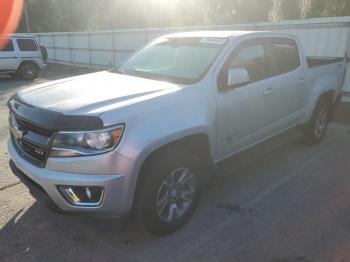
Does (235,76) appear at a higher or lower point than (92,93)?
higher

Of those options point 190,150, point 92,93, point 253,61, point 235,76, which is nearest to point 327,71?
point 253,61

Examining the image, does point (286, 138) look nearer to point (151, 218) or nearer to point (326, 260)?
point (326, 260)

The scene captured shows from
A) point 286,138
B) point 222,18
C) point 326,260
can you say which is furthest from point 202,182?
point 222,18

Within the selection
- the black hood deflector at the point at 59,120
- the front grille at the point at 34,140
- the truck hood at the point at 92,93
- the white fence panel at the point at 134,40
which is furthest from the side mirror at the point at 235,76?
the white fence panel at the point at 134,40

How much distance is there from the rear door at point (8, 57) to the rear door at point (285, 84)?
1252 cm

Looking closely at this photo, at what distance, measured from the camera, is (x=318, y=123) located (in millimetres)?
5820

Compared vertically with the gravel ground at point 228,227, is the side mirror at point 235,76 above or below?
above

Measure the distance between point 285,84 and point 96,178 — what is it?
118 inches

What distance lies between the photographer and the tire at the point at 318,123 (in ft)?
18.5

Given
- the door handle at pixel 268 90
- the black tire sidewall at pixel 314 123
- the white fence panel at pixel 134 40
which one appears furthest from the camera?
the white fence panel at pixel 134 40

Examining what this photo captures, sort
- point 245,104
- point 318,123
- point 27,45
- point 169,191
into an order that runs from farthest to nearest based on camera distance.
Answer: point 27,45 → point 318,123 → point 245,104 → point 169,191

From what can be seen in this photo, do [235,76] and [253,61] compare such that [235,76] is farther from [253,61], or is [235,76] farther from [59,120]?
[59,120]

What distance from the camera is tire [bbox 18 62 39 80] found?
49.4ft

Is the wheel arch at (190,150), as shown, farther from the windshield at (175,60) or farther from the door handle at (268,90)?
the door handle at (268,90)
